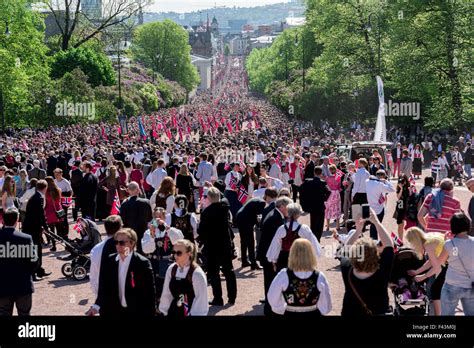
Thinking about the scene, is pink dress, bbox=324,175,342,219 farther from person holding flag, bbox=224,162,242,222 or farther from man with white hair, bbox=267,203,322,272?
man with white hair, bbox=267,203,322,272

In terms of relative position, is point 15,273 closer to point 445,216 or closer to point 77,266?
point 77,266

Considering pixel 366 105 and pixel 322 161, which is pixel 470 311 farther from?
pixel 366 105

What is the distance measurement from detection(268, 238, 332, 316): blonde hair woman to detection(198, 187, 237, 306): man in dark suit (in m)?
4.62

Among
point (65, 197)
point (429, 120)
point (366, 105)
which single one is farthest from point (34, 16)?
point (65, 197)

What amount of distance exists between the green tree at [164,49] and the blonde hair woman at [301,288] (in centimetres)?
11204

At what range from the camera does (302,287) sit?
7.24 m

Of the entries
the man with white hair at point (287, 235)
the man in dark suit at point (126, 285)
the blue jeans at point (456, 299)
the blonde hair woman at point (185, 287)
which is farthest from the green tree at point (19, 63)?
the blue jeans at point (456, 299)

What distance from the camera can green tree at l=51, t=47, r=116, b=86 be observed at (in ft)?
219

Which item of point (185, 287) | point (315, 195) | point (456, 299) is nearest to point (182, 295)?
point (185, 287)

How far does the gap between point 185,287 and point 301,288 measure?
1.22 meters

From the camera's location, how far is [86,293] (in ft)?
42.5

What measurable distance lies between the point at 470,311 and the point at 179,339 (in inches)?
122

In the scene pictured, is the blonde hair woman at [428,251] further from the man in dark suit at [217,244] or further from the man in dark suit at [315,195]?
the man in dark suit at [315,195]

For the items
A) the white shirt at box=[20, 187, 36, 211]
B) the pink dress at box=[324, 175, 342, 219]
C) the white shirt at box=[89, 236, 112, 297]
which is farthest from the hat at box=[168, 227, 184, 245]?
the pink dress at box=[324, 175, 342, 219]
